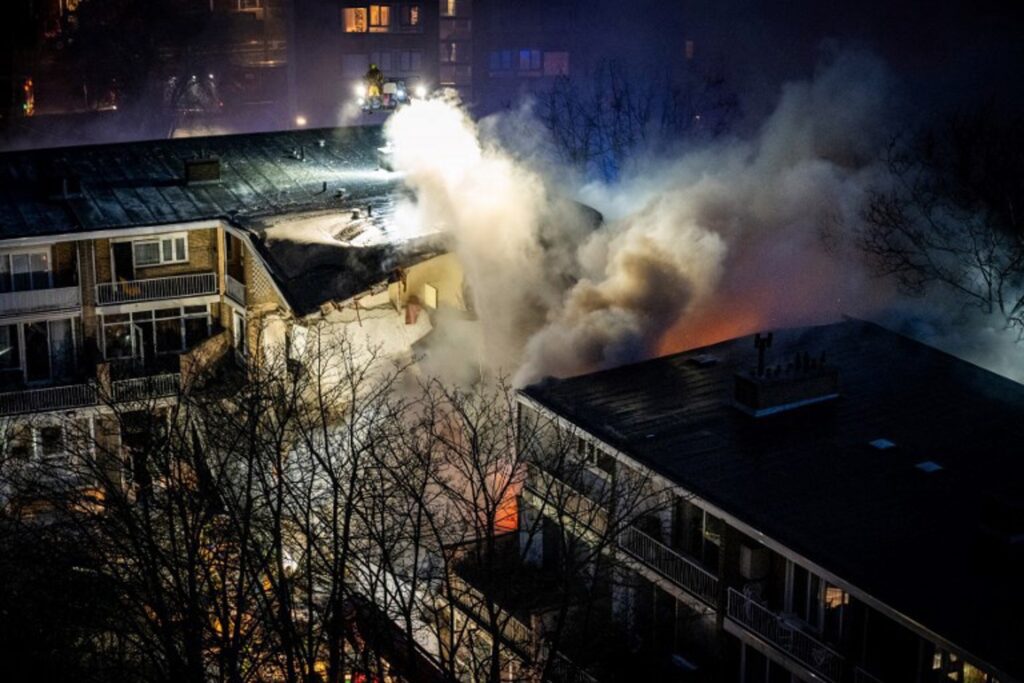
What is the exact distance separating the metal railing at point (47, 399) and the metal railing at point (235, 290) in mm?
4579

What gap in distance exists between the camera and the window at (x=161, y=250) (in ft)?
140

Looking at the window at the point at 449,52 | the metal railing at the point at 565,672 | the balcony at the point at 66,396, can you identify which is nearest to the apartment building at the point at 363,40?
the window at the point at 449,52

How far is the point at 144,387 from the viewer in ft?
130

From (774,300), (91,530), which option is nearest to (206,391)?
(91,530)

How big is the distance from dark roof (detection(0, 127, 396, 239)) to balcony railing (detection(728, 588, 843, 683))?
20.4 meters

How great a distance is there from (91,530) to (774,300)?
57.2 feet

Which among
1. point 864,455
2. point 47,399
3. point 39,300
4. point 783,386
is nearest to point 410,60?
point 39,300

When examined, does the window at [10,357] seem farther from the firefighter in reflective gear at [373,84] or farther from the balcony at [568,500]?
the balcony at [568,500]

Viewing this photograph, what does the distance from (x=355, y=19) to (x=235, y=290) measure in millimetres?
44614

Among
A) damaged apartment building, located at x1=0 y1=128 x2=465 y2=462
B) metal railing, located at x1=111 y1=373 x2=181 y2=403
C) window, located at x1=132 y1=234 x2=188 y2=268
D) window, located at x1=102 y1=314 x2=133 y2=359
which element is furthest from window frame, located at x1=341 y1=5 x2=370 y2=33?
metal railing, located at x1=111 y1=373 x2=181 y2=403

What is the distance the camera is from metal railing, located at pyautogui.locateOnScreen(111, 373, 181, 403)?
39.7 m

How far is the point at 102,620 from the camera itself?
89.4ft

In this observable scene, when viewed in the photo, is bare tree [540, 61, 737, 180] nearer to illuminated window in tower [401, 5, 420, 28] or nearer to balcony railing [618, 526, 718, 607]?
illuminated window in tower [401, 5, 420, 28]

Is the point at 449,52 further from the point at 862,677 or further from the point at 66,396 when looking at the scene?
the point at 862,677
